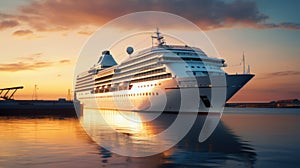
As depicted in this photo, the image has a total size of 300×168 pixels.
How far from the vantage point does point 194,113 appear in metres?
44.6

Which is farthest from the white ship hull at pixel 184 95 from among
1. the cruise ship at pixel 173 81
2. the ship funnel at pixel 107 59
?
the ship funnel at pixel 107 59

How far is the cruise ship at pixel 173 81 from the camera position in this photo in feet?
139

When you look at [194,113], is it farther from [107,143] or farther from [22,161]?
[22,161]

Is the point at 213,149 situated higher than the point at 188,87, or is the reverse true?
the point at 188,87

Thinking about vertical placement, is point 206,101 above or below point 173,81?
below

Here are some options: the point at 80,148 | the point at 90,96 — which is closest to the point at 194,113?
the point at 80,148

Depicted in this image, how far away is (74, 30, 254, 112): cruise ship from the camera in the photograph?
42.4m

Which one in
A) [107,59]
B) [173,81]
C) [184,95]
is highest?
[107,59]

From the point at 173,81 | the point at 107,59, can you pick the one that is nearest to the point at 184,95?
the point at 173,81

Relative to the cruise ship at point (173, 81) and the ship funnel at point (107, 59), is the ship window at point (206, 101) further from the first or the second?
the ship funnel at point (107, 59)

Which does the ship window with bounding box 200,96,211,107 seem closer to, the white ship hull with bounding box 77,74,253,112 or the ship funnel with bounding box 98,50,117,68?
the white ship hull with bounding box 77,74,253,112

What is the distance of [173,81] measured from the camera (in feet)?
144

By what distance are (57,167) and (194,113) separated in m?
33.6

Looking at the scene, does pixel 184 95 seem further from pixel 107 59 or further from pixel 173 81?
pixel 107 59
